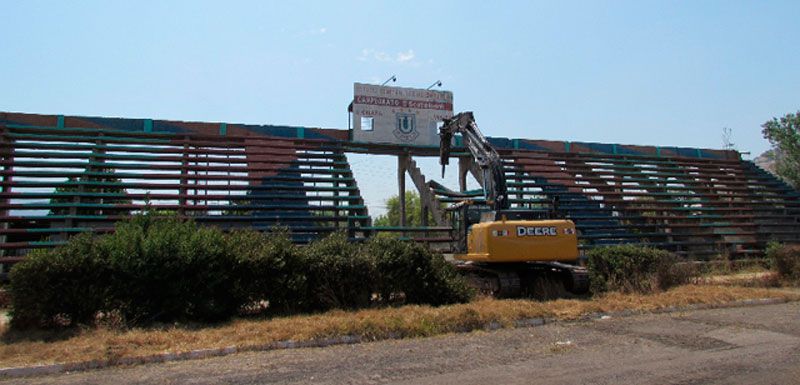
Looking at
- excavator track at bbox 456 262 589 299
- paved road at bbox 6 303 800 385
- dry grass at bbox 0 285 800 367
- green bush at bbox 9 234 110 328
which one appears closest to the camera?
paved road at bbox 6 303 800 385

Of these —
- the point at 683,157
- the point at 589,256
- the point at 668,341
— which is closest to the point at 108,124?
the point at 589,256

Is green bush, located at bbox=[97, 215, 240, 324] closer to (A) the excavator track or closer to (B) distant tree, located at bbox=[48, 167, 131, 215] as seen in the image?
(A) the excavator track

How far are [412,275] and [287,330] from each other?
3.36m

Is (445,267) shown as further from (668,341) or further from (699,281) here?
(699,281)

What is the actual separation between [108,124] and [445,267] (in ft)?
47.0

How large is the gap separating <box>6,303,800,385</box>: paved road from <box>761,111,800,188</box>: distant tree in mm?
22948

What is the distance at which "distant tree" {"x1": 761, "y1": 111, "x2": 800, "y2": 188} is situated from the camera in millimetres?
27875

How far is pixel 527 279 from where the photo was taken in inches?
533

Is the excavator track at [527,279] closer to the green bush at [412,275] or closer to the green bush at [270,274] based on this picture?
the green bush at [412,275]

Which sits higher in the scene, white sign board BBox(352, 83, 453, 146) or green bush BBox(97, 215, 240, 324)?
white sign board BBox(352, 83, 453, 146)

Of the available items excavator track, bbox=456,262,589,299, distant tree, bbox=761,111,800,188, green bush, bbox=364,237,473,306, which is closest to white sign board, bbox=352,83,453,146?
excavator track, bbox=456,262,589,299

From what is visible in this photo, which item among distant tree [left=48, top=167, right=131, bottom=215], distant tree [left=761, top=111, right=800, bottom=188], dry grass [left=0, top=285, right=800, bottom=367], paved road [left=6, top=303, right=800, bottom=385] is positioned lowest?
paved road [left=6, top=303, right=800, bottom=385]

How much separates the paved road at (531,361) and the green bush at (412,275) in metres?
2.11

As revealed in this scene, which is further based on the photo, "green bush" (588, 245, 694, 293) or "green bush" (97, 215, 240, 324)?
"green bush" (588, 245, 694, 293)
